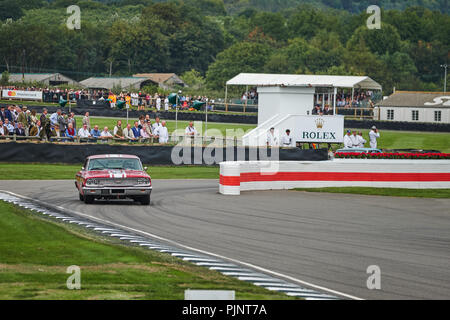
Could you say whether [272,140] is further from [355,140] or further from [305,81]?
[305,81]

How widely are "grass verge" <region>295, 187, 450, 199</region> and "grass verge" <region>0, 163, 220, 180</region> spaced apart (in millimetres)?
6483

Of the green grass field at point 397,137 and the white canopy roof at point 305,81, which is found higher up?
the white canopy roof at point 305,81

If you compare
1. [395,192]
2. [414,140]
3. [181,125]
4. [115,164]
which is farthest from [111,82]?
[115,164]

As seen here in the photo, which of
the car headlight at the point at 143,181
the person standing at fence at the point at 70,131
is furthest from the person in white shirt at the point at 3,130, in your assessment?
the car headlight at the point at 143,181

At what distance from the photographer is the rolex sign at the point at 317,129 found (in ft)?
136

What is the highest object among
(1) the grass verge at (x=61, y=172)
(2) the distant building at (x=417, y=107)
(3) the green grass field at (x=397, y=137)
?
(2) the distant building at (x=417, y=107)

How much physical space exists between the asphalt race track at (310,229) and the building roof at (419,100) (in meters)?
62.7

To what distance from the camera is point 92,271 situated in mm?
11102

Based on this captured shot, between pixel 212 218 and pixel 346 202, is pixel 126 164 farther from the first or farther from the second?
pixel 346 202

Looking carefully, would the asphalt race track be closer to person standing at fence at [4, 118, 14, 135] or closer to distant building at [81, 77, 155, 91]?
person standing at fence at [4, 118, 14, 135]

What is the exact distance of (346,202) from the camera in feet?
77.3

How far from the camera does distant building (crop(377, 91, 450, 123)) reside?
85.2 m

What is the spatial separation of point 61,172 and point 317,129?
15.5 meters

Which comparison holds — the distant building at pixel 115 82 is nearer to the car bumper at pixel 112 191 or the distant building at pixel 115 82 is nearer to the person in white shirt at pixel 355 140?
the person in white shirt at pixel 355 140
